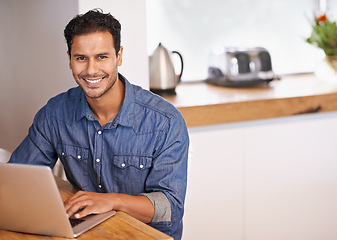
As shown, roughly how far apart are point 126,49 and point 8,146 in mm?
813

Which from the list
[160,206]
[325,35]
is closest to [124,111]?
[160,206]

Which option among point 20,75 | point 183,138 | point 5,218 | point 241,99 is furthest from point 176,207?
point 20,75

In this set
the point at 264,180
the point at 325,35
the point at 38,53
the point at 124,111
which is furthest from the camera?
the point at 325,35

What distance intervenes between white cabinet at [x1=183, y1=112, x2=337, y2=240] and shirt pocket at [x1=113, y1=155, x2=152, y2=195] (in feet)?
2.11

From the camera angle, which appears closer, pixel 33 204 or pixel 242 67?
pixel 33 204

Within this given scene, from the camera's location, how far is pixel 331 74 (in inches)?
108

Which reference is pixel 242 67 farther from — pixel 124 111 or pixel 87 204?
pixel 87 204

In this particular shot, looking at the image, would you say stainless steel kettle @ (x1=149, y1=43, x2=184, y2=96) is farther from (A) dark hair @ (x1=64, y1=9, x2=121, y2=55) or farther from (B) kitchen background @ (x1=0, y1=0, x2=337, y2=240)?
(A) dark hair @ (x1=64, y1=9, x2=121, y2=55)

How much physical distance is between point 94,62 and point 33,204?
503 mm

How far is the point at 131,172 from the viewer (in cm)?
154

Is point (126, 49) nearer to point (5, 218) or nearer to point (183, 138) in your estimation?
point (183, 138)

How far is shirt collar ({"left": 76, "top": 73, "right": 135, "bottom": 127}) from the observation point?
5.00 ft

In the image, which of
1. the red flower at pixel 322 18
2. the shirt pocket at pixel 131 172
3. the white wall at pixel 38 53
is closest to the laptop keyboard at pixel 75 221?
the shirt pocket at pixel 131 172

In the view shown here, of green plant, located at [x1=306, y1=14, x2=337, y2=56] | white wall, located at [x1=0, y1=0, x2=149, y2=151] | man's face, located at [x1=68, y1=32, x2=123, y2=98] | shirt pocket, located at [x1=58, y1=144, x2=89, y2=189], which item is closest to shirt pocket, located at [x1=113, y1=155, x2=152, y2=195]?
shirt pocket, located at [x1=58, y1=144, x2=89, y2=189]
